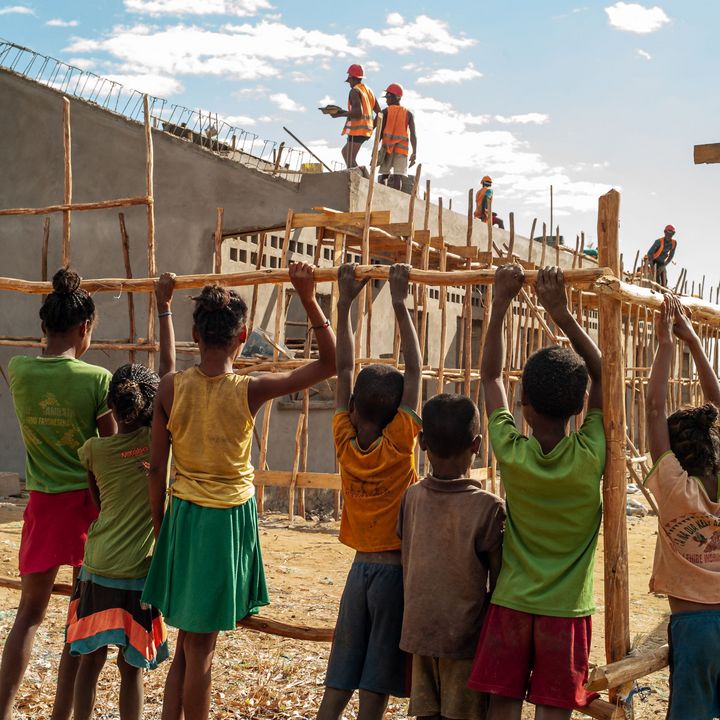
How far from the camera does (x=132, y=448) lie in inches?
135

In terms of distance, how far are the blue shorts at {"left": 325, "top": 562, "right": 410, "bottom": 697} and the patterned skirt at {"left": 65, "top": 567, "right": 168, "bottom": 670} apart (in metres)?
0.81

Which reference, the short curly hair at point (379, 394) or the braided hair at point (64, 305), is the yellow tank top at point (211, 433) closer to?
the short curly hair at point (379, 394)

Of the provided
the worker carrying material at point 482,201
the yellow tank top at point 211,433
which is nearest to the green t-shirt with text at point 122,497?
the yellow tank top at point 211,433

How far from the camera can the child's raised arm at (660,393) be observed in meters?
2.96

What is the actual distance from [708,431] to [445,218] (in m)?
10.4

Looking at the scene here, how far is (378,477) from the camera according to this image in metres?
3.07

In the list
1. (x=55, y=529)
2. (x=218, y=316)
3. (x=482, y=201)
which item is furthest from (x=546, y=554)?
(x=482, y=201)

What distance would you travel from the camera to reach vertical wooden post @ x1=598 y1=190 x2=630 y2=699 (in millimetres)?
2920

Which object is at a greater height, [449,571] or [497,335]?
[497,335]

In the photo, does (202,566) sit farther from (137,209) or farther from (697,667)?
(137,209)

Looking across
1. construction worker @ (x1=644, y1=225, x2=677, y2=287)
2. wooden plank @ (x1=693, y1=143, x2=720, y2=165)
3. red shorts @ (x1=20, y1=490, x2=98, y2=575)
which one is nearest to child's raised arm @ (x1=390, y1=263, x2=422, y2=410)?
red shorts @ (x1=20, y1=490, x2=98, y2=575)

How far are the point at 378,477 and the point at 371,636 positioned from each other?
570 millimetres

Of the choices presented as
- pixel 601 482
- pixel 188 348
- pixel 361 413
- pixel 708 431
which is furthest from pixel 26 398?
pixel 188 348

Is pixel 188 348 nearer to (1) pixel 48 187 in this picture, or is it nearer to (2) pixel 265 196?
(2) pixel 265 196
